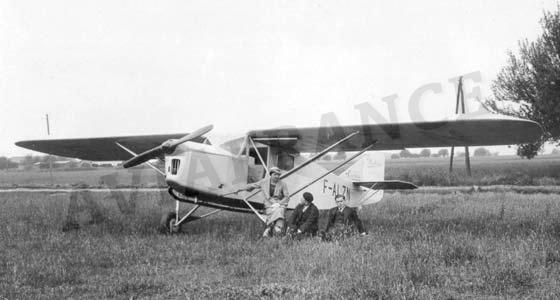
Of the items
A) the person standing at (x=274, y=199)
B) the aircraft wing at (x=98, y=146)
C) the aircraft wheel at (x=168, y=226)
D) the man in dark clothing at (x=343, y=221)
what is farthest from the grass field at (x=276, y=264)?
the aircraft wing at (x=98, y=146)

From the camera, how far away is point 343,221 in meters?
8.65

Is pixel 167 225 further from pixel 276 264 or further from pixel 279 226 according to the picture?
pixel 276 264

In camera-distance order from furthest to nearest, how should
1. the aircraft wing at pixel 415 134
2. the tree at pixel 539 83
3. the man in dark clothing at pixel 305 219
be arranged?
the tree at pixel 539 83
the man in dark clothing at pixel 305 219
the aircraft wing at pixel 415 134

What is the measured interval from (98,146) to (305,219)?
679 centimetres

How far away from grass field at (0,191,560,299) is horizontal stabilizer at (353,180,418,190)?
1.51 meters

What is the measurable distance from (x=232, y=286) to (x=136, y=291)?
3.32 feet

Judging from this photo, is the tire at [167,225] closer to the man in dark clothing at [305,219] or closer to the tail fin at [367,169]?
the man in dark clothing at [305,219]

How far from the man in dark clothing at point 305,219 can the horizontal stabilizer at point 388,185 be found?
3027 mm

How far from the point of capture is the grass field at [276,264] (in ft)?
15.2

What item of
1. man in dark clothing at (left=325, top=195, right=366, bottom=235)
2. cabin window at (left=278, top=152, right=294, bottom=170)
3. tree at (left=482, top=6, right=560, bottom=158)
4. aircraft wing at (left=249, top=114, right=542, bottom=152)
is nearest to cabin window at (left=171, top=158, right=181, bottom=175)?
aircraft wing at (left=249, top=114, right=542, bottom=152)

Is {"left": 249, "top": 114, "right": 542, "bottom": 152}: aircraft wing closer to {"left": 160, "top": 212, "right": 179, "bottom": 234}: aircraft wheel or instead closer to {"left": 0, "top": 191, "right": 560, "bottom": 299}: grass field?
{"left": 0, "top": 191, "right": 560, "bottom": 299}: grass field

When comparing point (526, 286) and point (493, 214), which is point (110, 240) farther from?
point (493, 214)

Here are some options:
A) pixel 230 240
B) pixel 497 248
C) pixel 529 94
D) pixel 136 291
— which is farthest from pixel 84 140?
pixel 529 94

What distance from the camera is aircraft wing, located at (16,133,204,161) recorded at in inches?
451
